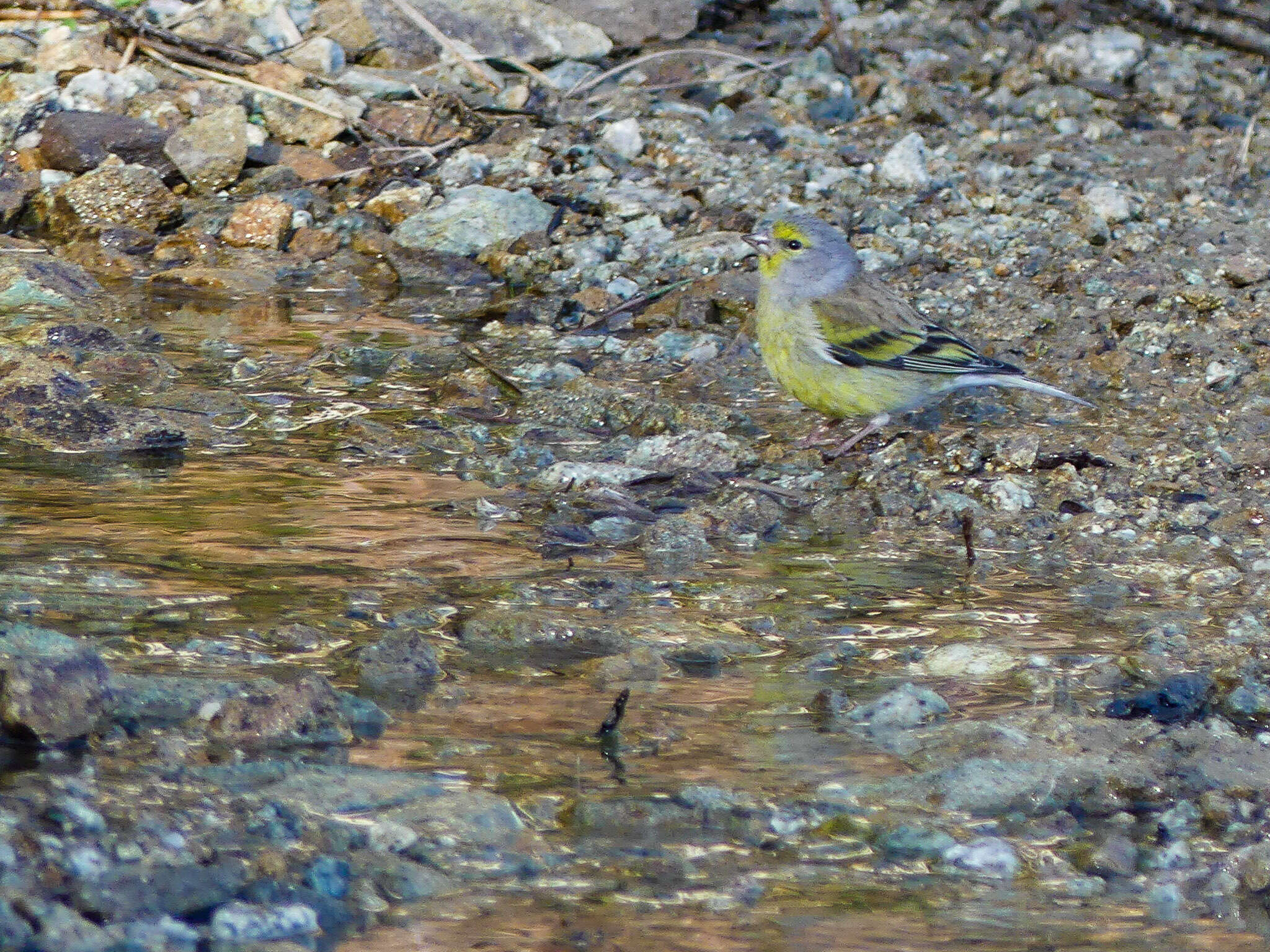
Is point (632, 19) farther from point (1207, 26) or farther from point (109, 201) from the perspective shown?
point (1207, 26)

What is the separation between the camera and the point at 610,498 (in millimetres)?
4984

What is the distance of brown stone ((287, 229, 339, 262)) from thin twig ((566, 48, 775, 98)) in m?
1.96

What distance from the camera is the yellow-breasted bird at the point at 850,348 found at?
596 cm

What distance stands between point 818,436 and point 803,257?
80 cm

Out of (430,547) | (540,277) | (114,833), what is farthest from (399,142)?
(114,833)

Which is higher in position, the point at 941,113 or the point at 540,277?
the point at 941,113

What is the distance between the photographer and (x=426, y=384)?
620 cm

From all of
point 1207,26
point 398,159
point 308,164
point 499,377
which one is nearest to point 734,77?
point 398,159

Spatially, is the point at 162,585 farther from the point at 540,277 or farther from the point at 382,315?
the point at 540,277

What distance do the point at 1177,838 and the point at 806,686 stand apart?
895mm

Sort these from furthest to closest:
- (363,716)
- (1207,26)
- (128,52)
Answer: (1207,26) → (128,52) → (363,716)

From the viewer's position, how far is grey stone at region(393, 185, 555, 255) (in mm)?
7809

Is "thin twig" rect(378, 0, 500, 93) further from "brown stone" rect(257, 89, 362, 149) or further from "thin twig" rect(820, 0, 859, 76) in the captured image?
"thin twig" rect(820, 0, 859, 76)

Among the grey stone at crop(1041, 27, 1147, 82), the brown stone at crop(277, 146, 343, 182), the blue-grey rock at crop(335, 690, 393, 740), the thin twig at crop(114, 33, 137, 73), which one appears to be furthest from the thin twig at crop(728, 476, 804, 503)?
the grey stone at crop(1041, 27, 1147, 82)
